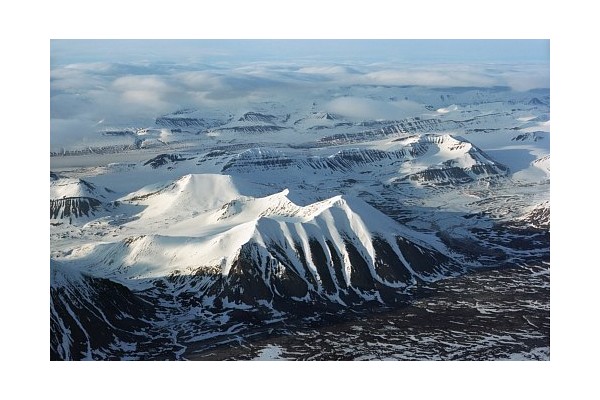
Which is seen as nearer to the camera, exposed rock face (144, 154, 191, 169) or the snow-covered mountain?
the snow-covered mountain

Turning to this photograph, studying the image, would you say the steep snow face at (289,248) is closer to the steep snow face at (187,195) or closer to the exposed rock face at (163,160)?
the steep snow face at (187,195)

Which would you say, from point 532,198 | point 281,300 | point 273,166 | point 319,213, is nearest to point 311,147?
point 273,166

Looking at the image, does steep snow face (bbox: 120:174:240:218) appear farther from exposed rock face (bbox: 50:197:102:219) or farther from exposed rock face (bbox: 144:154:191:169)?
exposed rock face (bbox: 144:154:191:169)

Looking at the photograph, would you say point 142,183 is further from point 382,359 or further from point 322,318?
point 382,359

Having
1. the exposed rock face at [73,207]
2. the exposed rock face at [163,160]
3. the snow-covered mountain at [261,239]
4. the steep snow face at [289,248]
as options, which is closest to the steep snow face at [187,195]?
the snow-covered mountain at [261,239]

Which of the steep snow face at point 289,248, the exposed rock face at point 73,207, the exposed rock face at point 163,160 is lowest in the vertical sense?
the steep snow face at point 289,248

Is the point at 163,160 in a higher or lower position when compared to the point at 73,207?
higher

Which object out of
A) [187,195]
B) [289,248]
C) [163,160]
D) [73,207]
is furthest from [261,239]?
[163,160]

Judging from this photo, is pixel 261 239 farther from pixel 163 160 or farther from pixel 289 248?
pixel 163 160

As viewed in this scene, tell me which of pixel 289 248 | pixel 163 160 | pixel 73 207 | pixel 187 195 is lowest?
pixel 289 248

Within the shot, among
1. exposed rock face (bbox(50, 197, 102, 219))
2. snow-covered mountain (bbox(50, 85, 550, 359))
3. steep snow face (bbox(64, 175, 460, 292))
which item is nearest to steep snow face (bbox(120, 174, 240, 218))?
snow-covered mountain (bbox(50, 85, 550, 359))

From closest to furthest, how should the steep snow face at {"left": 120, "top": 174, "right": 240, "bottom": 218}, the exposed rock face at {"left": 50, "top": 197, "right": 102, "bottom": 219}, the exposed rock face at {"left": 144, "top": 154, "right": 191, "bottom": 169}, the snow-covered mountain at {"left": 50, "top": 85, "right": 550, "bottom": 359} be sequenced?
the snow-covered mountain at {"left": 50, "top": 85, "right": 550, "bottom": 359} → the exposed rock face at {"left": 50, "top": 197, "right": 102, "bottom": 219} → the steep snow face at {"left": 120, "top": 174, "right": 240, "bottom": 218} → the exposed rock face at {"left": 144, "top": 154, "right": 191, "bottom": 169}
